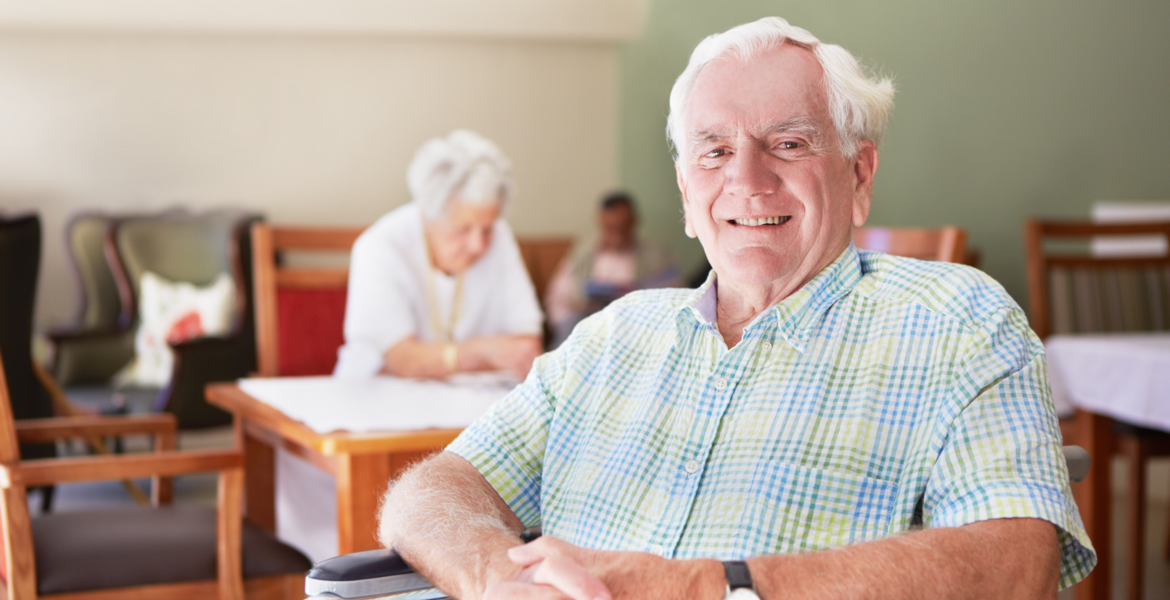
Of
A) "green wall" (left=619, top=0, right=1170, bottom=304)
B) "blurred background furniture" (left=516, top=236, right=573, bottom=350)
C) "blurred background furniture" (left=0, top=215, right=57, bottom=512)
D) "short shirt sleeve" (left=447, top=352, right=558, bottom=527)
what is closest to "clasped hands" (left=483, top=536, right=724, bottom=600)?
"short shirt sleeve" (left=447, top=352, right=558, bottom=527)

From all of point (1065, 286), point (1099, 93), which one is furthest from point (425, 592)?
point (1099, 93)

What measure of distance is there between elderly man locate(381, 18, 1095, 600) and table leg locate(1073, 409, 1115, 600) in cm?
153

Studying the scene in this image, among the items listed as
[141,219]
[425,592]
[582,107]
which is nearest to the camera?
[425,592]

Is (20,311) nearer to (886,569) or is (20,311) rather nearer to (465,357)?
(465,357)

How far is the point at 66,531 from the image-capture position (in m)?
1.84

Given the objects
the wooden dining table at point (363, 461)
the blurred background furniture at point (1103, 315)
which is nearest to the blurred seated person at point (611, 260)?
the blurred background furniture at point (1103, 315)

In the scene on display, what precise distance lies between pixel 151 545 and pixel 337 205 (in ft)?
13.6

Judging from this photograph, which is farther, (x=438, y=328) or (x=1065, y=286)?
(x=1065, y=286)

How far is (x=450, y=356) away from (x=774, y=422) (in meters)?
1.33

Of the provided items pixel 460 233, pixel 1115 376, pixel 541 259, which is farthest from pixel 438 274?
pixel 541 259

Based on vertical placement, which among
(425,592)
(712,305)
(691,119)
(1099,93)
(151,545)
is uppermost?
(1099,93)

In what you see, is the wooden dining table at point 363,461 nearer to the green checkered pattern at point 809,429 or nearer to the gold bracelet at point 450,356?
the green checkered pattern at point 809,429

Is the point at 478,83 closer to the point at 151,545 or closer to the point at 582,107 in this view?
the point at 582,107

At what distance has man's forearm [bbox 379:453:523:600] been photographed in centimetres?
107
